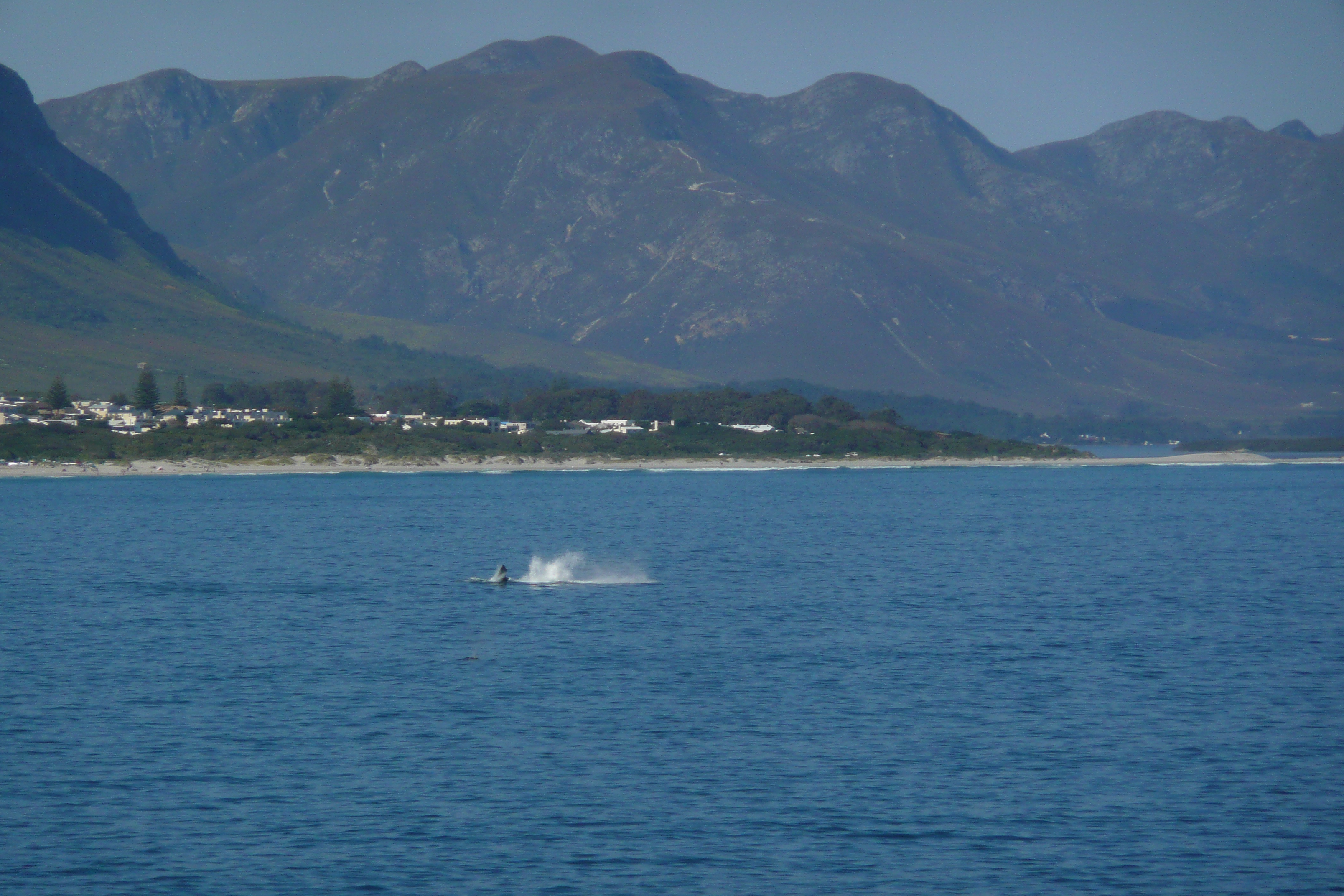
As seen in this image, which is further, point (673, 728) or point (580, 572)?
point (580, 572)

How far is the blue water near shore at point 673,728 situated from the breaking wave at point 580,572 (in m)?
0.79

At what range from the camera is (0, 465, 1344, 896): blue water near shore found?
98.9ft

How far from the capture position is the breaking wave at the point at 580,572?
78.3m

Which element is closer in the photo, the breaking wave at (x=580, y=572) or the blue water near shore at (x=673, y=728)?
the blue water near shore at (x=673, y=728)

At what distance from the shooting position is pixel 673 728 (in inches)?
1633

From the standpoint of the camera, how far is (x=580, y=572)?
272ft

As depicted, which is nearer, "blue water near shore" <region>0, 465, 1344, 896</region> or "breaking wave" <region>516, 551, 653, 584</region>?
"blue water near shore" <region>0, 465, 1344, 896</region>

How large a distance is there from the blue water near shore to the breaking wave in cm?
79

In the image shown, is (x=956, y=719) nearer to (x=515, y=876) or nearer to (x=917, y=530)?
(x=515, y=876)

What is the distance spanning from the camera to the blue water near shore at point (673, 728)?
3014 centimetres

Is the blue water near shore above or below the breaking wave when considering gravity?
below

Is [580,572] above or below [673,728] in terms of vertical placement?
above

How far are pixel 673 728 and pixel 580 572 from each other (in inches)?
1649

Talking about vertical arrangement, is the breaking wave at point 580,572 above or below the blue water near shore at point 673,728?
above
